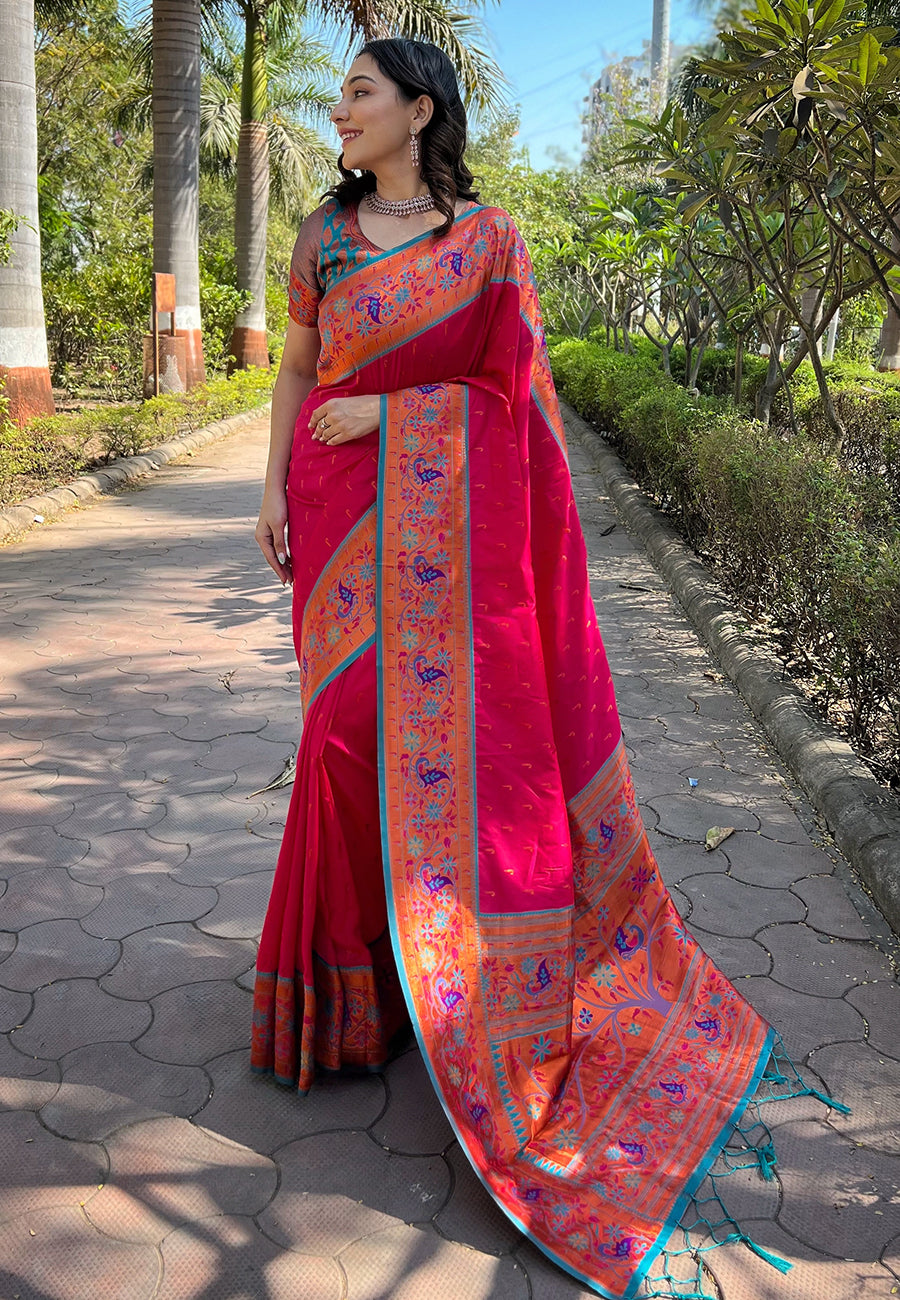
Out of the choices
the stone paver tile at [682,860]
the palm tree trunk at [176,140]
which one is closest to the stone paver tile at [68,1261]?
the stone paver tile at [682,860]

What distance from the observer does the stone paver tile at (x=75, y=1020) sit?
2207 millimetres

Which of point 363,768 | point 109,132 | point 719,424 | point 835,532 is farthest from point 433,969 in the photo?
point 109,132

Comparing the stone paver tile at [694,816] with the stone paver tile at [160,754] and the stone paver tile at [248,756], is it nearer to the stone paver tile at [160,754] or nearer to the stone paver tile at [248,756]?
the stone paver tile at [248,756]

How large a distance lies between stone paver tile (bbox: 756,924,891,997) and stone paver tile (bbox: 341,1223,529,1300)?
1.05 metres

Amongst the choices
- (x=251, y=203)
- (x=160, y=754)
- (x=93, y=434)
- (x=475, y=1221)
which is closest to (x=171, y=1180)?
(x=475, y=1221)

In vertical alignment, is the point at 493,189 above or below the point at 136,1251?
above

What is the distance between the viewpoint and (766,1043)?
2.22 meters

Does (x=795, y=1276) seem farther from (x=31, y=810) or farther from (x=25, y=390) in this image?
(x=25, y=390)

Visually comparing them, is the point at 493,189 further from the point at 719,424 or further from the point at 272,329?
the point at 719,424

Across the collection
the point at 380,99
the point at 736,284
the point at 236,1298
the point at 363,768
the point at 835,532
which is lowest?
the point at 236,1298

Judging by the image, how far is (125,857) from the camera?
2.95 meters

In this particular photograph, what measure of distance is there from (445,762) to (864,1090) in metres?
1.04

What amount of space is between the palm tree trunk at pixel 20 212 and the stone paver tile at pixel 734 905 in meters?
6.45

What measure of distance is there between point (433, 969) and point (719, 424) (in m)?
4.90
